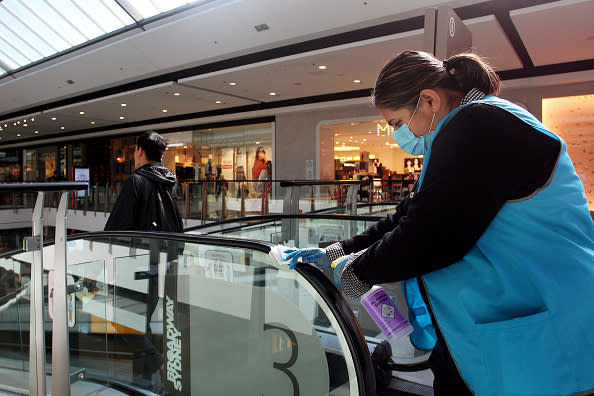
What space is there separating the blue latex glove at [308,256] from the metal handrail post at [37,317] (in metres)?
1.42

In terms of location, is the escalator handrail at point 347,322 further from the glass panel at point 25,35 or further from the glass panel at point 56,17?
the glass panel at point 25,35

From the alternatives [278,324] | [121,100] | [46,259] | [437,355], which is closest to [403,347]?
[278,324]

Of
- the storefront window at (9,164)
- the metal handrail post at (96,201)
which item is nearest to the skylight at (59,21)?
the metal handrail post at (96,201)

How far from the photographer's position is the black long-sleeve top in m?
0.84

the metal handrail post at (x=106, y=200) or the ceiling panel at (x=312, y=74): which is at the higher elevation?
the ceiling panel at (x=312, y=74)

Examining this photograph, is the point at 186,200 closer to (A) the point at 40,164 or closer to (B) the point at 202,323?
(B) the point at 202,323

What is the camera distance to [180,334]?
2377mm

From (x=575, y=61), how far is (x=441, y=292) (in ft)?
36.5

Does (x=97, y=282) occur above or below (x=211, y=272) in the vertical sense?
below

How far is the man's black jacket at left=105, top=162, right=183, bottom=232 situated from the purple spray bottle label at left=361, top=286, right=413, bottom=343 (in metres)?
2.18

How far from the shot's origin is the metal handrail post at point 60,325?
216cm

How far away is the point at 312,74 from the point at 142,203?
8.65 m

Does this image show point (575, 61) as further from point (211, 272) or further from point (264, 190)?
point (211, 272)

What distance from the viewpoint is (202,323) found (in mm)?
2277
